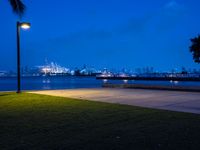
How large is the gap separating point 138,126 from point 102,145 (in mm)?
1953

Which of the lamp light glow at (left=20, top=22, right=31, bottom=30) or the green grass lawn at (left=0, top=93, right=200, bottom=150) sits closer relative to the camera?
the green grass lawn at (left=0, top=93, right=200, bottom=150)

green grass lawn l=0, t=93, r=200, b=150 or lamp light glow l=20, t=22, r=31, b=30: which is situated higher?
lamp light glow l=20, t=22, r=31, b=30

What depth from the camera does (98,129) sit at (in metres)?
7.88

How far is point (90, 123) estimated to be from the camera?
8602mm

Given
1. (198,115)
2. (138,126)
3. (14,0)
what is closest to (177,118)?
(198,115)

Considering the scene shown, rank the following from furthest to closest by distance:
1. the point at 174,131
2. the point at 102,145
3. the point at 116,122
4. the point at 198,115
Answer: the point at 198,115 < the point at 116,122 < the point at 174,131 < the point at 102,145

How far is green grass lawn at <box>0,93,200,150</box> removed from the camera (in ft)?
21.4

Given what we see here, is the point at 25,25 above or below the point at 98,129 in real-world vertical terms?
above

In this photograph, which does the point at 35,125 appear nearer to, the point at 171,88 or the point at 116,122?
the point at 116,122

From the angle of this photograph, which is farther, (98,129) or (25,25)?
(25,25)

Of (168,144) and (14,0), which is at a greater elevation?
(14,0)

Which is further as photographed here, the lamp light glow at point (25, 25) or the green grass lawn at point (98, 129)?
the lamp light glow at point (25, 25)

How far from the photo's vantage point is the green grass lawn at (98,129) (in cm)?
653

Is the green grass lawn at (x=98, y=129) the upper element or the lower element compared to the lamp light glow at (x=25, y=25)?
lower
